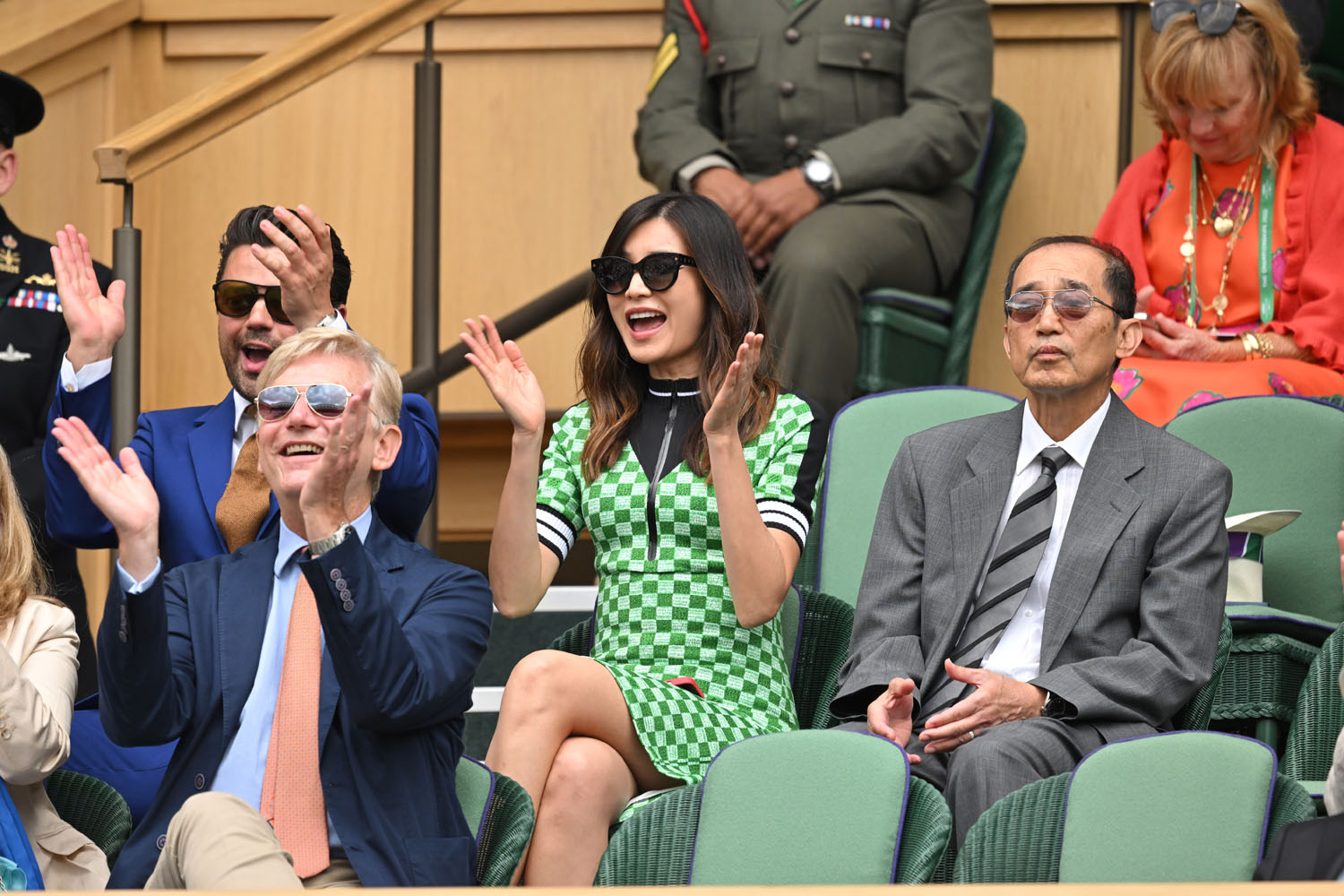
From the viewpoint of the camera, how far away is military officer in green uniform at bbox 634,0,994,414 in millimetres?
4082

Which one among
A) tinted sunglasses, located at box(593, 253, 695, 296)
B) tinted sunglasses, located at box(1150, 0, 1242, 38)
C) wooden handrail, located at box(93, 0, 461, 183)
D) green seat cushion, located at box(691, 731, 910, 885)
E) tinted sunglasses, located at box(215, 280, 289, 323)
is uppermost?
tinted sunglasses, located at box(1150, 0, 1242, 38)

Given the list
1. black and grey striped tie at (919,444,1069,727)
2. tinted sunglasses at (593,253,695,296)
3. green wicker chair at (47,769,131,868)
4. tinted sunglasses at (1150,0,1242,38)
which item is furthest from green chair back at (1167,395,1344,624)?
green wicker chair at (47,769,131,868)

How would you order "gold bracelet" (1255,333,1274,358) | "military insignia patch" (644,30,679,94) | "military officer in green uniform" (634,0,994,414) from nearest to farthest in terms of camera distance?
1. "gold bracelet" (1255,333,1274,358)
2. "military officer in green uniform" (634,0,994,414)
3. "military insignia patch" (644,30,679,94)

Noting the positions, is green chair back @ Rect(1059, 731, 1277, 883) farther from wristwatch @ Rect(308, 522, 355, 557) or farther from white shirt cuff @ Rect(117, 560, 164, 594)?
white shirt cuff @ Rect(117, 560, 164, 594)

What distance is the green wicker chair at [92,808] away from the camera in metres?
2.56

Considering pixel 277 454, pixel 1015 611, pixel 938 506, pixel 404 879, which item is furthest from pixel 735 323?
pixel 404 879

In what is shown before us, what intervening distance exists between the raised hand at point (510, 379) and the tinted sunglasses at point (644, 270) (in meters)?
0.25

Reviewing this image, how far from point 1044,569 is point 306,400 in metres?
1.10

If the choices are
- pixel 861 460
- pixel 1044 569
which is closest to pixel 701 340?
pixel 861 460

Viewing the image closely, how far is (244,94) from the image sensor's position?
3650mm

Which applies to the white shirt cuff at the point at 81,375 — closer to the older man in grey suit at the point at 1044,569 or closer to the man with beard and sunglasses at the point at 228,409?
the man with beard and sunglasses at the point at 228,409

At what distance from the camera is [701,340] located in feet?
10.4

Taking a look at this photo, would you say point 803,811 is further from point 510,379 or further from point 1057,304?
point 1057,304

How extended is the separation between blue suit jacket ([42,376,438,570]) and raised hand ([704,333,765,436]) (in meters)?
0.40
